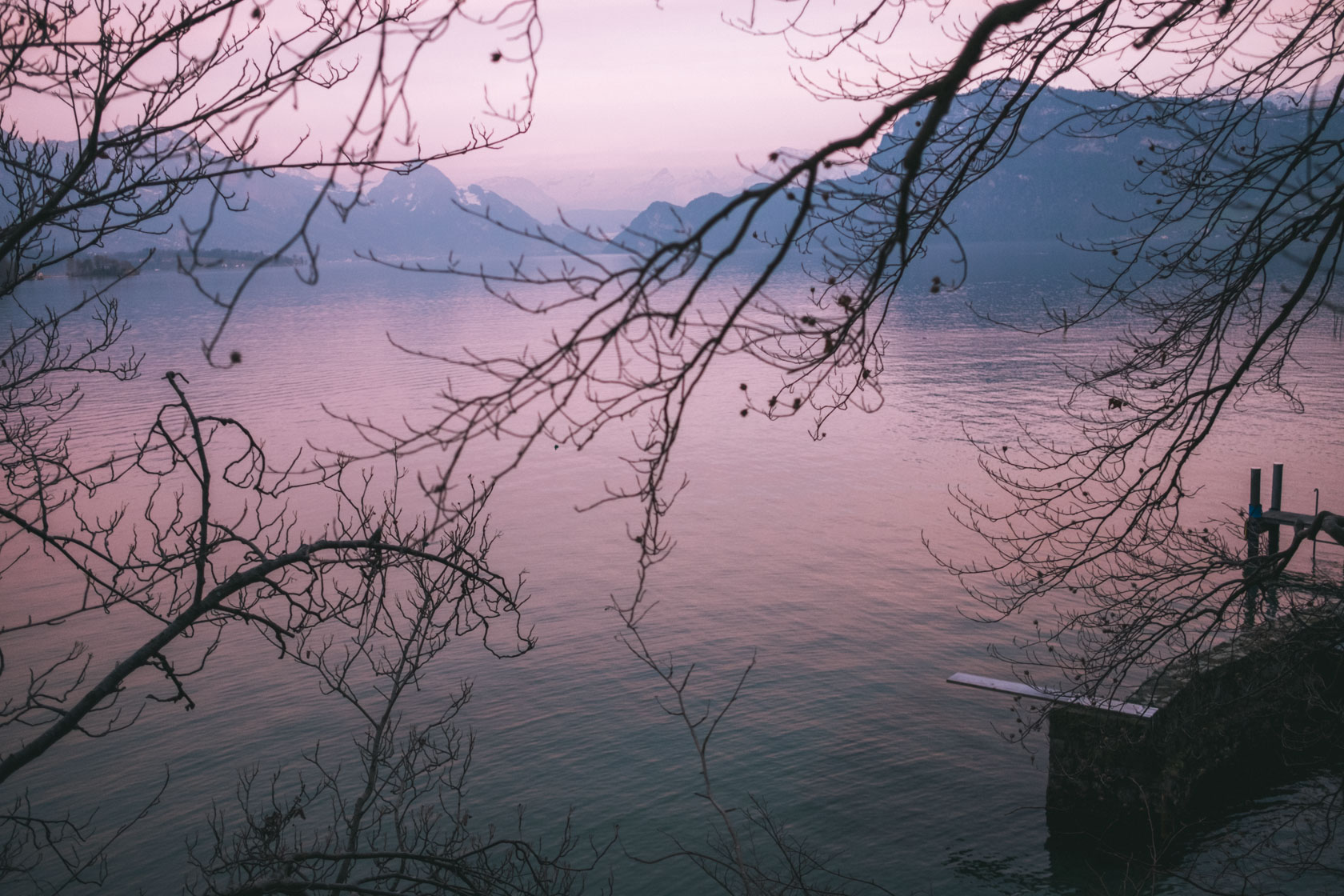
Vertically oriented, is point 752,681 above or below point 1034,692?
below

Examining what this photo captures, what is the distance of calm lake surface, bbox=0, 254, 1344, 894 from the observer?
697 inches

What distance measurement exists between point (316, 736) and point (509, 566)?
10.5 meters

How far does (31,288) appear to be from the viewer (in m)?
173

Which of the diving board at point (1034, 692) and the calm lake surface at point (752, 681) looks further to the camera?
the calm lake surface at point (752, 681)

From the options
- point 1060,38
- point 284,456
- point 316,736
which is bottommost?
point 316,736

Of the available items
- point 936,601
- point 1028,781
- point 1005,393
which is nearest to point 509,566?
point 936,601

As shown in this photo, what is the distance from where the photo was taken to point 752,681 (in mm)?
23812

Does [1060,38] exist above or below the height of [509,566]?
above

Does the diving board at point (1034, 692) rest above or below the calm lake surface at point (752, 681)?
above

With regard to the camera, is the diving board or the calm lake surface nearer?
the diving board

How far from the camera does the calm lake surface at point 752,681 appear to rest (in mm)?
17703

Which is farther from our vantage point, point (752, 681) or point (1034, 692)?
point (752, 681)

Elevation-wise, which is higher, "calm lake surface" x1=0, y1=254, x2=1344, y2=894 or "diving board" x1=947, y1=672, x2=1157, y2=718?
"diving board" x1=947, y1=672, x2=1157, y2=718

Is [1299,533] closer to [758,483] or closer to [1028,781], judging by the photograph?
[1028,781]
